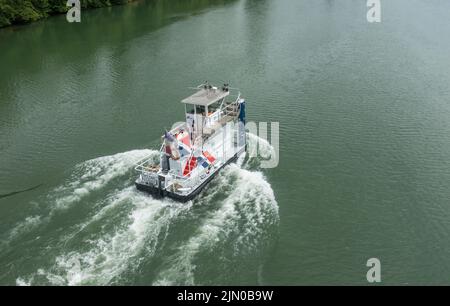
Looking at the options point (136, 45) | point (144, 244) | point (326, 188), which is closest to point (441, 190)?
point (326, 188)

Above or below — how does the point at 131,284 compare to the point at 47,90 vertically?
below

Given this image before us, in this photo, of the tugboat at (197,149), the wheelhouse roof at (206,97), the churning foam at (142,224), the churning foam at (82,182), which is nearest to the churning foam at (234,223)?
the churning foam at (142,224)

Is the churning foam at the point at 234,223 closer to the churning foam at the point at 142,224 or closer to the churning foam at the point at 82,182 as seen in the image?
the churning foam at the point at 142,224

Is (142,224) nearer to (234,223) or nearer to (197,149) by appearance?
(234,223)

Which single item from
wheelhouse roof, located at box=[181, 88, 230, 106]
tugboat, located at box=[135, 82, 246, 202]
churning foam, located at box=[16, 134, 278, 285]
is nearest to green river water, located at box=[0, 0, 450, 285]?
churning foam, located at box=[16, 134, 278, 285]

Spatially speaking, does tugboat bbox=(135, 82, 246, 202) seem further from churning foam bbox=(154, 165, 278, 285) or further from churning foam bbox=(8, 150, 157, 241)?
churning foam bbox=(8, 150, 157, 241)

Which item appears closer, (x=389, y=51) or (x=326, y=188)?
(x=326, y=188)

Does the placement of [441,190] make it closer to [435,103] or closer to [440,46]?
[435,103]

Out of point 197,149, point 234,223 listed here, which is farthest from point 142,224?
point 197,149
